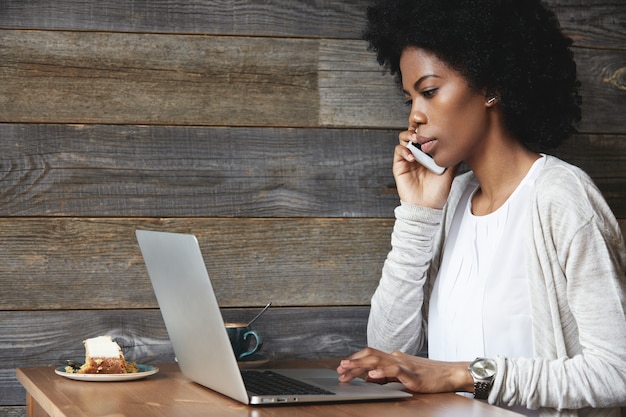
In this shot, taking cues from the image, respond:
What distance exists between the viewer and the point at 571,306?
1516mm

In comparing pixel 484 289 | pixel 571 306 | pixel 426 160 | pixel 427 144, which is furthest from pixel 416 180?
pixel 571 306

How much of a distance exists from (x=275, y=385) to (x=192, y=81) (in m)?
0.81

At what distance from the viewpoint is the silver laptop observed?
1.24m

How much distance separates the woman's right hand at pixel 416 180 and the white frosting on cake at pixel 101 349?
0.67m

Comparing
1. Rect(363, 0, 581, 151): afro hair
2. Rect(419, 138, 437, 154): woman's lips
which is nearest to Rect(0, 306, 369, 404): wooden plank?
Rect(419, 138, 437, 154): woman's lips

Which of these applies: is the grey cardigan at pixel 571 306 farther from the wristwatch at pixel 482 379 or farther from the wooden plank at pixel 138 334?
the wooden plank at pixel 138 334

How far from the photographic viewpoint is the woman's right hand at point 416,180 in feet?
5.97

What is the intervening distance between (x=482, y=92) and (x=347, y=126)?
15.7 inches

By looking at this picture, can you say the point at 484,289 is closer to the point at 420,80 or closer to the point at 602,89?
the point at 420,80

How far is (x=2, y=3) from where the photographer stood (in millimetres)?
1848

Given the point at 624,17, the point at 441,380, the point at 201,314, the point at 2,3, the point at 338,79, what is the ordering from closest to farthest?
the point at 201,314 → the point at 441,380 → the point at 2,3 → the point at 338,79 → the point at 624,17

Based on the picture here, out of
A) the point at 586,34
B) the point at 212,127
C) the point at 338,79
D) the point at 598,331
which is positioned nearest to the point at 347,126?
the point at 338,79

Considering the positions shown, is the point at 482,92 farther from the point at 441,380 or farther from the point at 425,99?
the point at 441,380

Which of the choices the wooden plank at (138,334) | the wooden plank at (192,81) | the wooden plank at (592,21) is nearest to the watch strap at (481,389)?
the wooden plank at (138,334)
